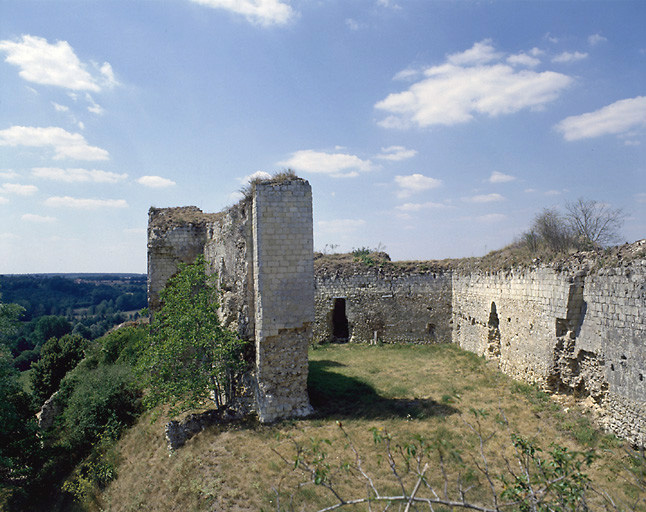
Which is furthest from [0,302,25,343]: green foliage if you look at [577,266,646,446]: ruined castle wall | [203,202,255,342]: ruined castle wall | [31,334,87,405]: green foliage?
[577,266,646,446]: ruined castle wall

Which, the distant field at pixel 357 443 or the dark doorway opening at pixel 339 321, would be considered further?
the dark doorway opening at pixel 339 321

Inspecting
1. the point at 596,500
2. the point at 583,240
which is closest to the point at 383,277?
the point at 583,240

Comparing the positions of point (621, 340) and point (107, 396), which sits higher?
point (621, 340)

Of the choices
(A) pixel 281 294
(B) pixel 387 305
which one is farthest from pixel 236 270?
(B) pixel 387 305

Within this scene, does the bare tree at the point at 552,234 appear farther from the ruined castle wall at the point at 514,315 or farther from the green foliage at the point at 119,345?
the green foliage at the point at 119,345

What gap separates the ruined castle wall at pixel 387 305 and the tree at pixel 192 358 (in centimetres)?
896

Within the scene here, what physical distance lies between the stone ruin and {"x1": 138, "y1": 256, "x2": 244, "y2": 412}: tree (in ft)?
2.09

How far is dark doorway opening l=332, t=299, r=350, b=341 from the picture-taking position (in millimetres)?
20531

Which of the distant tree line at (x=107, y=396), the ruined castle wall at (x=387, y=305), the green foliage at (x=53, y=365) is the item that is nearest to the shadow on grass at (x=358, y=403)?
the distant tree line at (x=107, y=396)

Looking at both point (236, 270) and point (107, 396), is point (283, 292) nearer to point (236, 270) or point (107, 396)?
point (236, 270)

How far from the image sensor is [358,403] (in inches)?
407

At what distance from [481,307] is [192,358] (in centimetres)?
997

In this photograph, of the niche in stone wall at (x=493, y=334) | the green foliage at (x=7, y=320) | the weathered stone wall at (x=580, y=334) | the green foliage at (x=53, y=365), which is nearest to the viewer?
the weathered stone wall at (x=580, y=334)

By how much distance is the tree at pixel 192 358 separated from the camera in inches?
391
